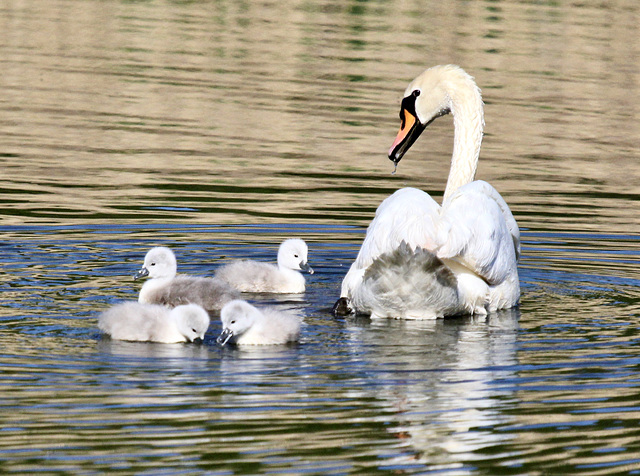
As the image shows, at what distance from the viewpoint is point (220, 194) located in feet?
45.1

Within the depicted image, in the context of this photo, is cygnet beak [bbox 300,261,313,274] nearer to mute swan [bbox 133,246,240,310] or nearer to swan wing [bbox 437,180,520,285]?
mute swan [bbox 133,246,240,310]

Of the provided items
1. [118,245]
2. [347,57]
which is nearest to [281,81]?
[347,57]

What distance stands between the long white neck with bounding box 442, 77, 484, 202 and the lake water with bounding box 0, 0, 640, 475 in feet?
3.33

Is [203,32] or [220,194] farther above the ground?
[203,32]

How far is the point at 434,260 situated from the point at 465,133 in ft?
8.30

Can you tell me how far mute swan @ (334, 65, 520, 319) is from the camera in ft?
27.9

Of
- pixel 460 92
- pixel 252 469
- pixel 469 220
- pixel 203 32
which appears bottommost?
pixel 252 469

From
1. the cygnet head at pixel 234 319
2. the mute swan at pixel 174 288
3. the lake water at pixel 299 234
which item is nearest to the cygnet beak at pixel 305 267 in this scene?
the lake water at pixel 299 234

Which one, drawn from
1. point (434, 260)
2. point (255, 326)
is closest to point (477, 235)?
point (434, 260)

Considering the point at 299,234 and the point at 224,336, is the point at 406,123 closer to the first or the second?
the point at 299,234

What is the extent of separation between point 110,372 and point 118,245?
4019 mm

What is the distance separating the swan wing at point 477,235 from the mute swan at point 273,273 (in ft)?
4.97

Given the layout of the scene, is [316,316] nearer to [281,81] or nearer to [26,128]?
[26,128]

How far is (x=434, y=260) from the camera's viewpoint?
8430mm
